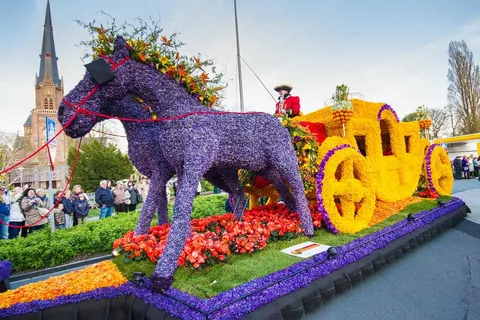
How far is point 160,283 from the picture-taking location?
2992 millimetres

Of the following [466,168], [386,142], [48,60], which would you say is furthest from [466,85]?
[48,60]

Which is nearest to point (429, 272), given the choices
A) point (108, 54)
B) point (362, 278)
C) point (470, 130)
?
point (362, 278)

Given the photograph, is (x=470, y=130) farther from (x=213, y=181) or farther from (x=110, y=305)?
(x=110, y=305)

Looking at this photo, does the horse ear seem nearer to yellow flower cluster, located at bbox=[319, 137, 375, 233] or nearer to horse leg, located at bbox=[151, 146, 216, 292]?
horse leg, located at bbox=[151, 146, 216, 292]

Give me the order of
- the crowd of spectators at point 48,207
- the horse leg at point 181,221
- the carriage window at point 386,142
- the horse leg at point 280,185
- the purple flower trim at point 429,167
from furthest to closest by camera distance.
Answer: the carriage window at point 386,142 < the purple flower trim at point 429,167 < the crowd of spectators at point 48,207 < the horse leg at point 280,185 < the horse leg at point 181,221

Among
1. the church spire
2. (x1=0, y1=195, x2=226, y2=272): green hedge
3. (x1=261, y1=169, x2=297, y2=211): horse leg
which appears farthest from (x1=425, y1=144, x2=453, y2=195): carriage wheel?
the church spire

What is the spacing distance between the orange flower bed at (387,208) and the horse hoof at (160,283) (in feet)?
14.2

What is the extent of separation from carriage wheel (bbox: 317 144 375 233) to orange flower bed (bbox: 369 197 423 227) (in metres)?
0.57

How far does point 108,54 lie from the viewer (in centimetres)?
353

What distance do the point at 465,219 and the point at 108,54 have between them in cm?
923

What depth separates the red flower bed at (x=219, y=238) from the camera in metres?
3.60

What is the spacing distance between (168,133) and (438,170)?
27.8 feet

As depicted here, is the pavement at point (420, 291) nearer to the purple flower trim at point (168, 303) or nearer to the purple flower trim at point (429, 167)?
the purple flower trim at point (168, 303)

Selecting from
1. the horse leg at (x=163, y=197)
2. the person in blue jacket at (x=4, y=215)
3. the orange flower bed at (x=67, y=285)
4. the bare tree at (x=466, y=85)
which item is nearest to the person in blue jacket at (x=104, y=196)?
the person in blue jacket at (x=4, y=215)
